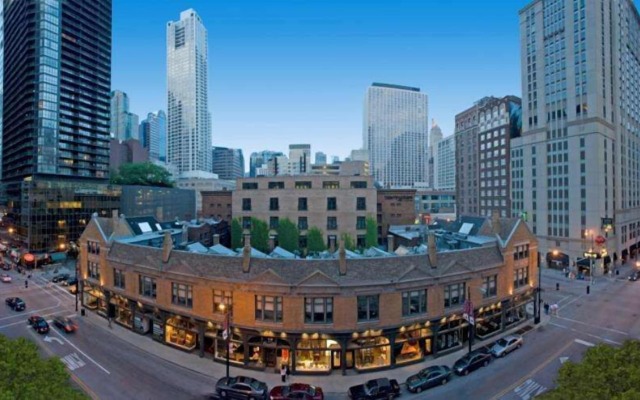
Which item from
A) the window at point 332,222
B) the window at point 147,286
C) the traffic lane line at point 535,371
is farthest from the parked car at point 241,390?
the window at point 332,222

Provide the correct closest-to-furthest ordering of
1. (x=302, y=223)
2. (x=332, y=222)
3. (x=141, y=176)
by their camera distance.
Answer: (x=332, y=222) → (x=302, y=223) → (x=141, y=176)

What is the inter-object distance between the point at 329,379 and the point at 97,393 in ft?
53.3

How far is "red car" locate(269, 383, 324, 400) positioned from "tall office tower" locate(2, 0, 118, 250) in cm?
8040

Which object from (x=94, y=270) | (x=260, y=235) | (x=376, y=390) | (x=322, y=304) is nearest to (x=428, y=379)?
(x=376, y=390)

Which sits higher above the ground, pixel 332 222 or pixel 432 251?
pixel 332 222

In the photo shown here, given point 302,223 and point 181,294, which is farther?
point 302,223

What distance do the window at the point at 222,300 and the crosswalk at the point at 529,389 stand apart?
2189 cm

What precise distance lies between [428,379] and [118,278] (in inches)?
1247

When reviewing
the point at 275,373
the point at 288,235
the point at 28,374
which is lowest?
the point at 275,373

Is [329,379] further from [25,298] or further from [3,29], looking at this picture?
[3,29]

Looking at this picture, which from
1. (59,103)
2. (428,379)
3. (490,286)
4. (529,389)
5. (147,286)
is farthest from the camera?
(59,103)

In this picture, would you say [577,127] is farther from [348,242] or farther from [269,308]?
[269,308]

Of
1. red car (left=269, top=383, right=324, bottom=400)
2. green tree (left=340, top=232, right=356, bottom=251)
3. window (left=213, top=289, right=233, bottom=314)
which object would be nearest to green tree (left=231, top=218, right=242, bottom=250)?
green tree (left=340, top=232, right=356, bottom=251)

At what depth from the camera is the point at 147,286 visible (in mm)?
32969
